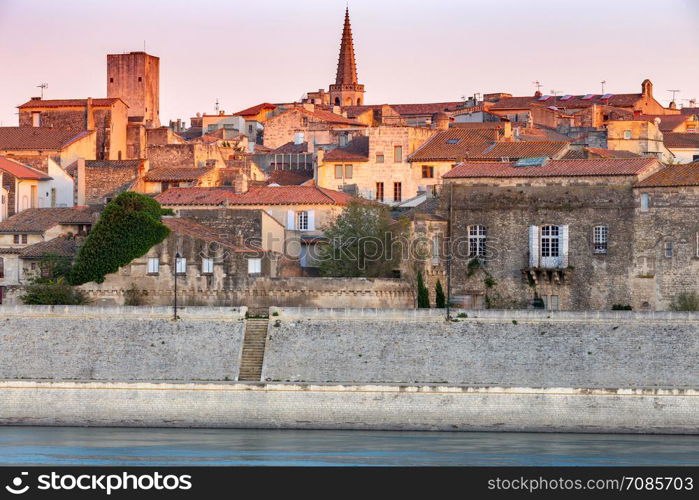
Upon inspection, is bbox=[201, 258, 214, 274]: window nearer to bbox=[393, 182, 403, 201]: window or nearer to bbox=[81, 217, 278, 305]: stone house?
bbox=[81, 217, 278, 305]: stone house

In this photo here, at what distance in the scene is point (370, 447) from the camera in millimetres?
51125

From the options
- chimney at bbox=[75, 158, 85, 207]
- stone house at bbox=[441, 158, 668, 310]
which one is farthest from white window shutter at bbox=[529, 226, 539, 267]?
chimney at bbox=[75, 158, 85, 207]

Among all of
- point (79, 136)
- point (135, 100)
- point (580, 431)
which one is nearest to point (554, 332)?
point (580, 431)

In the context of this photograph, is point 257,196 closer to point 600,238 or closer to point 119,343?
point 600,238

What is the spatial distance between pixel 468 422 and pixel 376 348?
4123 millimetres

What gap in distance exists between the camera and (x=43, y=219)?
2803 inches

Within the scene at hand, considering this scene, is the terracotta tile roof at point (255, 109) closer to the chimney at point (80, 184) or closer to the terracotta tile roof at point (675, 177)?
Answer: the chimney at point (80, 184)

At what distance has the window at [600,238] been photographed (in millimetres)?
64000

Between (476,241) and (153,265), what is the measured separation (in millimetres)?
10361

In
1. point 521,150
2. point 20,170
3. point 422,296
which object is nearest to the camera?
point 422,296

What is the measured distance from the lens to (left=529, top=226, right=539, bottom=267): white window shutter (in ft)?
212

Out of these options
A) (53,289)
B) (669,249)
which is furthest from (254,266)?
(669,249)
